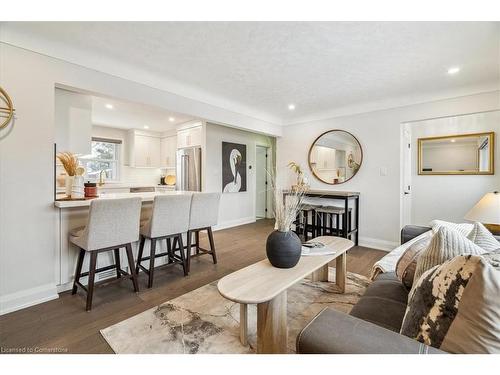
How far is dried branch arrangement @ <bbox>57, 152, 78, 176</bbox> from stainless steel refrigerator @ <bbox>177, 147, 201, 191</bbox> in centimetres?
249

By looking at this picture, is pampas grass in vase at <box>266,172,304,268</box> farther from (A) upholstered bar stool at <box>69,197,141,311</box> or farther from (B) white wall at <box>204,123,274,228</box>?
(B) white wall at <box>204,123,274,228</box>

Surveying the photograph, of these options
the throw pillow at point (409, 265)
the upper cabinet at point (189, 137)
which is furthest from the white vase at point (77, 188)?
the throw pillow at point (409, 265)

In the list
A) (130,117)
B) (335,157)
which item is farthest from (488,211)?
(130,117)

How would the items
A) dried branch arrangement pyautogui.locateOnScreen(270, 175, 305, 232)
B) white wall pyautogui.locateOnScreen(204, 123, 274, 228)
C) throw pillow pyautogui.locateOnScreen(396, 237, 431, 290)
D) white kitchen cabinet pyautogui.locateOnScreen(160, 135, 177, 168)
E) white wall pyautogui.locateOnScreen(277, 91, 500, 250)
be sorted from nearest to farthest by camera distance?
throw pillow pyautogui.locateOnScreen(396, 237, 431, 290) < dried branch arrangement pyautogui.locateOnScreen(270, 175, 305, 232) < white wall pyautogui.locateOnScreen(277, 91, 500, 250) < white wall pyautogui.locateOnScreen(204, 123, 274, 228) < white kitchen cabinet pyautogui.locateOnScreen(160, 135, 177, 168)

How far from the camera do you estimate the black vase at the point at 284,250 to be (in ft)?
5.42

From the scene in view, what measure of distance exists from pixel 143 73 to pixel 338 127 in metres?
3.27

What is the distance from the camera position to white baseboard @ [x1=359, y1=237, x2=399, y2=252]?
3.77 metres

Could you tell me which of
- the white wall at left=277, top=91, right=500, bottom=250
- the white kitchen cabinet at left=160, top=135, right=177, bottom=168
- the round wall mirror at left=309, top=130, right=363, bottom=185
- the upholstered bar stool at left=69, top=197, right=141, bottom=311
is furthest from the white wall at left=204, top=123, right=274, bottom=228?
the upholstered bar stool at left=69, top=197, right=141, bottom=311

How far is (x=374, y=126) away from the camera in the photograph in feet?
13.0

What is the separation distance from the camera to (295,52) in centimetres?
235

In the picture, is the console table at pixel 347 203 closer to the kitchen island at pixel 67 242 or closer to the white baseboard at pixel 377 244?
the white baseboard at pixel 377 244

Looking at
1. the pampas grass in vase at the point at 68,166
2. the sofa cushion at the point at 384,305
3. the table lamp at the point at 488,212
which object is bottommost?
the sofa cushion at the point at 384,305

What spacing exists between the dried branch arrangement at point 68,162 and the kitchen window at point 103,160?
347 centimetres

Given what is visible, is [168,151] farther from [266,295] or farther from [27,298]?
[266,295]
